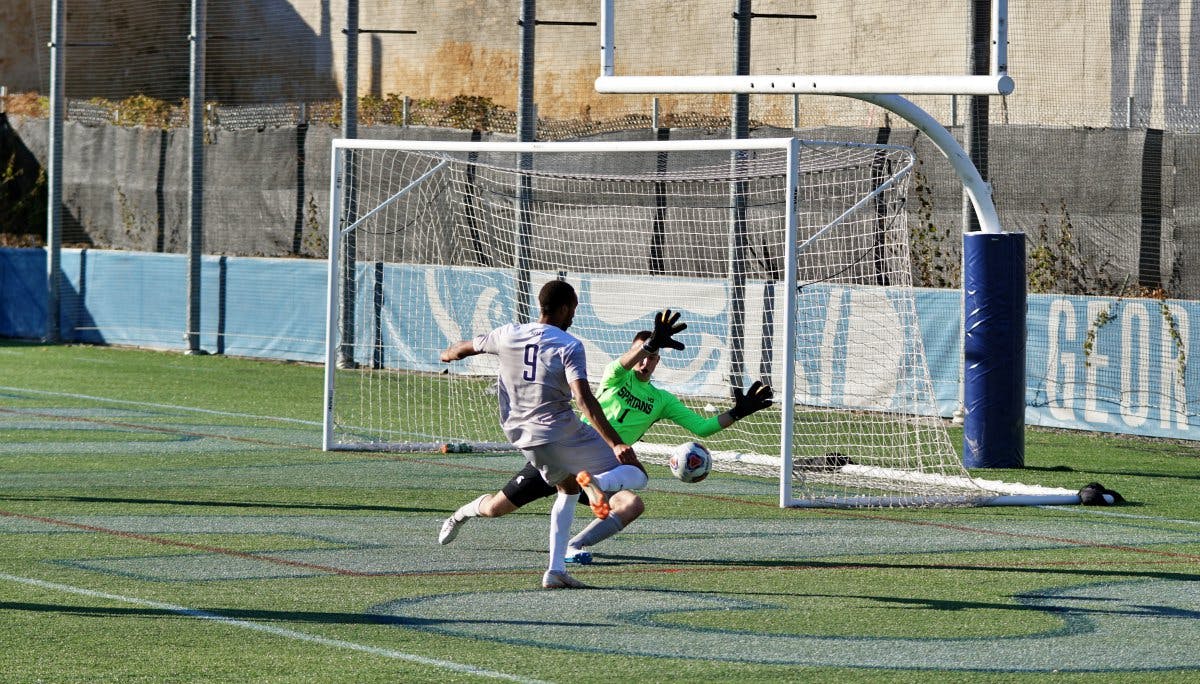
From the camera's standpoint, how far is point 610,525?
10000 mm

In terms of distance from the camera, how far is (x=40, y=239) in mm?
36469

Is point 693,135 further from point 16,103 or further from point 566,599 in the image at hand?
point 16,103

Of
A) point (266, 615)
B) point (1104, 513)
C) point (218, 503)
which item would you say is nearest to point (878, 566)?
point (1104, 513)

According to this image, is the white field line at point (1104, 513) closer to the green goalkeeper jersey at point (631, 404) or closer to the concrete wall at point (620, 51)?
the green goalkeeper jersey at point (631, 404)

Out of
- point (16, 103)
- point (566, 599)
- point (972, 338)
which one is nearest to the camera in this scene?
point (566, 599)

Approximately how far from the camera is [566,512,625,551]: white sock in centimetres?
997

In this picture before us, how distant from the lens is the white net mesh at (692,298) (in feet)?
52.1

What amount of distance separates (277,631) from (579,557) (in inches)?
103

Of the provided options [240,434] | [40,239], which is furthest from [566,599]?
[40,239]

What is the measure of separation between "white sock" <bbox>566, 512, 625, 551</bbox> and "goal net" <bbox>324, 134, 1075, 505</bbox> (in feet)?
10.3

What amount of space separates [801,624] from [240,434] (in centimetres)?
1034

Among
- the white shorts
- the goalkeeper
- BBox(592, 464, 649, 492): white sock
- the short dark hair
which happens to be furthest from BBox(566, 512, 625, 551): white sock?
the short dark hair

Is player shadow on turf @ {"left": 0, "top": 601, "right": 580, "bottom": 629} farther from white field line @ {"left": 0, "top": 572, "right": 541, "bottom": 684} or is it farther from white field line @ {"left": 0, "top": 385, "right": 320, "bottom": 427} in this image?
white field line @ {"left": 0, "top": 385, "right": 320, "bottom": 427}

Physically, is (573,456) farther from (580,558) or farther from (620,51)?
(620,51)
